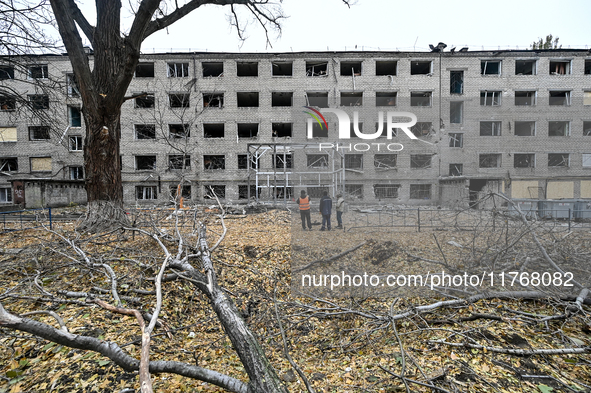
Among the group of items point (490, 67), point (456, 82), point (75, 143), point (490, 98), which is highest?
point (490, 67)

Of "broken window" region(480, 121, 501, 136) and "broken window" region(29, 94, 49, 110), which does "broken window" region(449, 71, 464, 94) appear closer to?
"broken window" region(480, 121, 501, 136)

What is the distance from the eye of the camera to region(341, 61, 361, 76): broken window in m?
23.2

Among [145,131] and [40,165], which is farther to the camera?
[145,131]

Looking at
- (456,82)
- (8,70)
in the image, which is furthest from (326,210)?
(456,82)

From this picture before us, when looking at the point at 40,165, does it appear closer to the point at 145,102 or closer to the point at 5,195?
the point at 5,195

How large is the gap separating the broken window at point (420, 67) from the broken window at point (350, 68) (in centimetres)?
465

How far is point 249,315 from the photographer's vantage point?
413cm

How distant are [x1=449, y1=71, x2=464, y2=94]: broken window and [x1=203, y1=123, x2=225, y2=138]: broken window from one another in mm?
20581

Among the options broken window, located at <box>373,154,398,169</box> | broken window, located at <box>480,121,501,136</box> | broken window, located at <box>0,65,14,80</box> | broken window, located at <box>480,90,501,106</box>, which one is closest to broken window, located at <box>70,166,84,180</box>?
broken window, located at <box>0,65,14,80</box>

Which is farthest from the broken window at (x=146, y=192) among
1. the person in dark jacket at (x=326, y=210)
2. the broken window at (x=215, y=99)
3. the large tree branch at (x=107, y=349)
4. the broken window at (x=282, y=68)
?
the large tree branch at (x=107, y=349)

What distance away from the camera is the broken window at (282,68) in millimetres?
23297

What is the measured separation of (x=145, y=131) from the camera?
75.6 feet

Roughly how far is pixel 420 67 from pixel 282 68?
12.6m

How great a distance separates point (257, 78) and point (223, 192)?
1049cm
